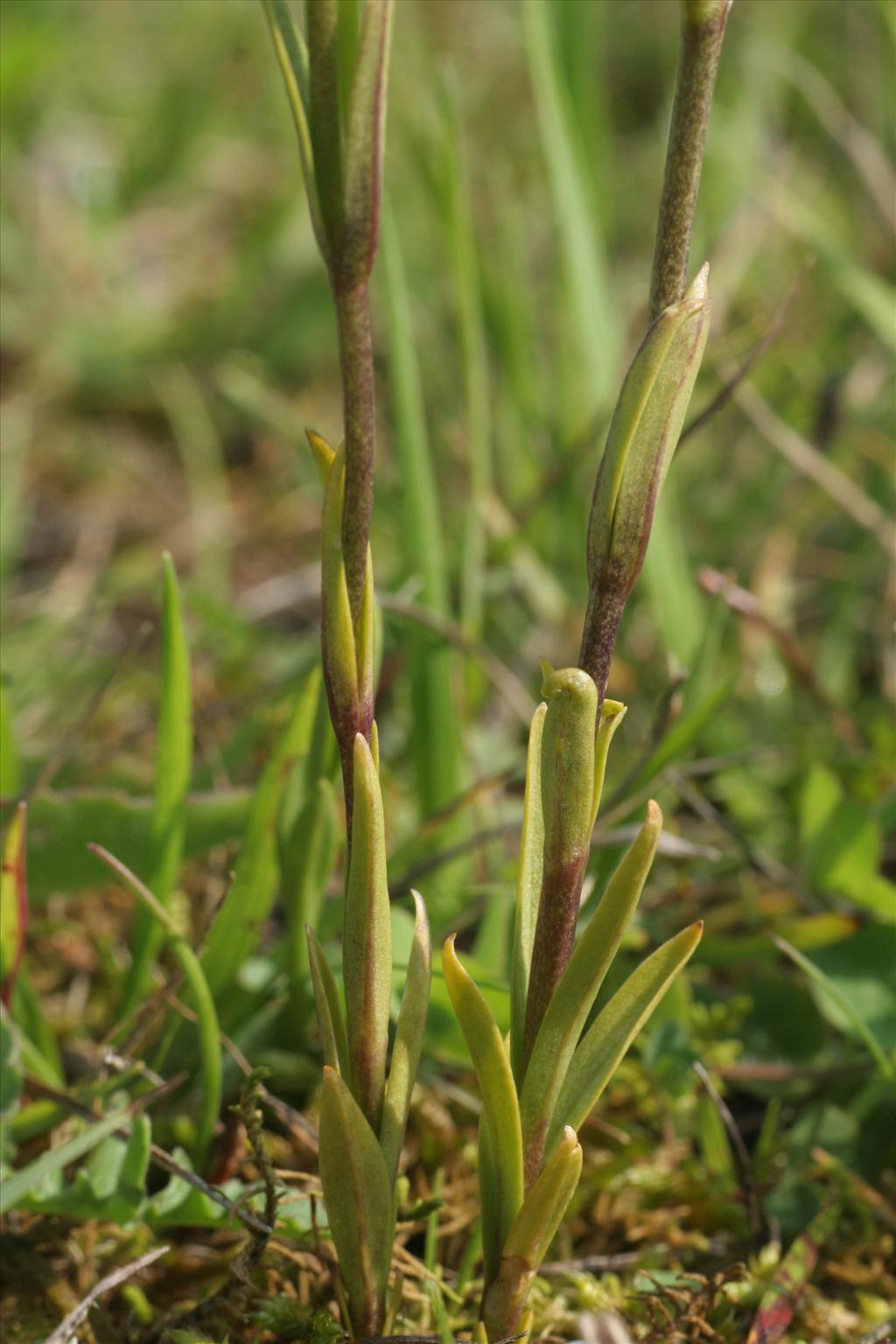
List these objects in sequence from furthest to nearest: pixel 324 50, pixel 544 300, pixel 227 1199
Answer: pixel 544 300, pixel 227 1199, pixel 324 50

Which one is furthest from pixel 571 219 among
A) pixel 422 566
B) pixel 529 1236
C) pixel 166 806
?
pixel 529 1236

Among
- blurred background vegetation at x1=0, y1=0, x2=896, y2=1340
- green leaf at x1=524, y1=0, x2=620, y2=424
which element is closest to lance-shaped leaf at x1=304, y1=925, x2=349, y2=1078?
blurred background vegetation at x1=0, y1=0, x2=896, y2=1340

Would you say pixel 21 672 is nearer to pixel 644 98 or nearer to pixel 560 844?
pixel 560 844

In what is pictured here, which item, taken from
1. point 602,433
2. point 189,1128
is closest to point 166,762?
point 189,1128

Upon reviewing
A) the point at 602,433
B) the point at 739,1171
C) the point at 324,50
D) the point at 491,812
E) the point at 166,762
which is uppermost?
the point at 324,50

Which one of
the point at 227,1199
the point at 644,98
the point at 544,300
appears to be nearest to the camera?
the point at 227,1199

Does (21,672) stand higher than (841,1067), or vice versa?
(21,672)

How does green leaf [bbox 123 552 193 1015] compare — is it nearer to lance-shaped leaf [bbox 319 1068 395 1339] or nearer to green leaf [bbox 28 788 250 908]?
green leaf [bbox 28 788 250 908]
